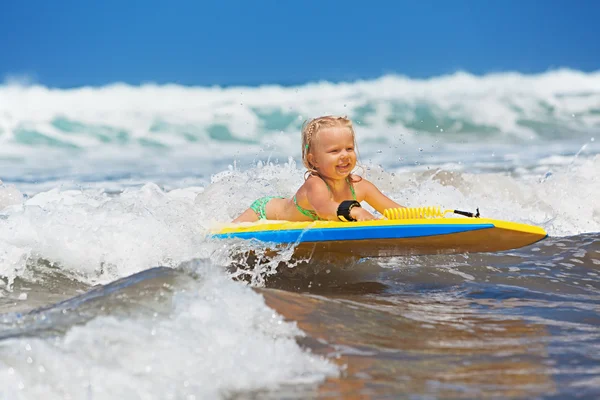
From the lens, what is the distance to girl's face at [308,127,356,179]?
13.8 ft

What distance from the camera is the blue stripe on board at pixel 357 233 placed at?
3660 millimetres

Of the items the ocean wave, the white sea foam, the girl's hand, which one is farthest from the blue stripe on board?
the ocean wave

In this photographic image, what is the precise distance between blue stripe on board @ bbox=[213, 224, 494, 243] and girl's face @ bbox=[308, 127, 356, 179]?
1.54 feet

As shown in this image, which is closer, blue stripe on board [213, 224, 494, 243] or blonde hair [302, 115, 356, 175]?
blue stripe on board [213, 224, 494, 243]

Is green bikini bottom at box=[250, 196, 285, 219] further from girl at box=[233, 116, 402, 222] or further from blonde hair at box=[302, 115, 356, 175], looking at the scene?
blonde hair at box=[302, 115, 356, 175]

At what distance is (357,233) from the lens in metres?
3.80

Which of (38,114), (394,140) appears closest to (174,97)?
(38,114)

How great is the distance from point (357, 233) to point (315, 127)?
2.52 ft

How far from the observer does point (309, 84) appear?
2292cm

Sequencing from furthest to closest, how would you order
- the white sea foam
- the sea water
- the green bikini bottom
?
the green bikini bottom, the sea water, the white sea foam

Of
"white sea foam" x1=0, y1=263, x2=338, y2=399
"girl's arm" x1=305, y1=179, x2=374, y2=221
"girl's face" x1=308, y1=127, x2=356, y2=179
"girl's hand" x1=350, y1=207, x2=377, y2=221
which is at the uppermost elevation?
"girl's face" x1=308, y1=127, x2=356, y2=179

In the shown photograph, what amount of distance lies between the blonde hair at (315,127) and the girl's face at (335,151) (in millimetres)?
21

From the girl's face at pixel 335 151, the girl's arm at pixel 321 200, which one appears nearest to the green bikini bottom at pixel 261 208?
the girl's arm at pixel 321 200

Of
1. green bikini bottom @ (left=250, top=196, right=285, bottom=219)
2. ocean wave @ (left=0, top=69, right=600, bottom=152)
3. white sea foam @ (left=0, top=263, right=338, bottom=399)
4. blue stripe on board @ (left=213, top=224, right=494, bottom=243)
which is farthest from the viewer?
ocean wave @ (left=0, top=69, right=600, bottom=152)
